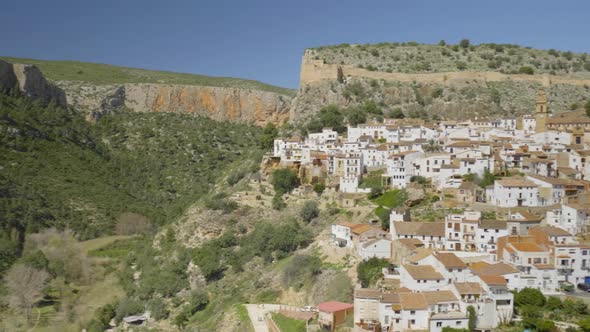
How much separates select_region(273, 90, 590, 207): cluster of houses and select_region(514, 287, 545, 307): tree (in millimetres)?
9366

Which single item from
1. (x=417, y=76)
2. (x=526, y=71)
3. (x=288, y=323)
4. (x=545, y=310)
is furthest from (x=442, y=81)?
(x=545, y=310)

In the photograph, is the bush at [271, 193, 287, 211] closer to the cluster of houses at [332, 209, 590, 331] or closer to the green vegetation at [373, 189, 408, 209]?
the green vegetation at [373, 189, 408, 209]

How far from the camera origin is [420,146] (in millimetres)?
45594

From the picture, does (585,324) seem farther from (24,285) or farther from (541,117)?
(24,285)

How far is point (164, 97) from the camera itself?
99.1 meters

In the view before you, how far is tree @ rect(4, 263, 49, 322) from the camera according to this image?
4491 centimetres

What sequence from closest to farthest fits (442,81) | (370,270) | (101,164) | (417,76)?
(370,270) < (442,81) < (417,76) < (101,164)

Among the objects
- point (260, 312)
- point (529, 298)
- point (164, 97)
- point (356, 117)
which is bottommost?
point (260, 312)

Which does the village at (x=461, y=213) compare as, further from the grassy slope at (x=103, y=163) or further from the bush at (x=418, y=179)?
the grassy slope at (x=103, y=163)

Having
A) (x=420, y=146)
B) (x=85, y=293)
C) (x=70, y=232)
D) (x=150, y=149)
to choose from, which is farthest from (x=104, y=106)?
(x=420, y=146)

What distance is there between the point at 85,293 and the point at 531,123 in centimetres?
3430

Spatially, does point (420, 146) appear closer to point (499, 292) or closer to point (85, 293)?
point (499, 292)

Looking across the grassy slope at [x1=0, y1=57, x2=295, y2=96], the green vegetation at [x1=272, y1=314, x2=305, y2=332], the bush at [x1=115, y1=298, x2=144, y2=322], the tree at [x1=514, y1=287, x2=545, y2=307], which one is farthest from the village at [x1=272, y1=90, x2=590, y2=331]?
the grassy slope at [x1=0, y1=57, x2=295, y2=96]

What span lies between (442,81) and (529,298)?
145ft
